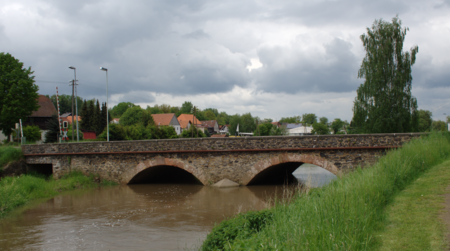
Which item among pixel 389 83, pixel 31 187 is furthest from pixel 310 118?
pixel 31 187

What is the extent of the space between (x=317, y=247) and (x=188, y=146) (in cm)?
1313

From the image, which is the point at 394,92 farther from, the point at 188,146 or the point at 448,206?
the point at 448,206

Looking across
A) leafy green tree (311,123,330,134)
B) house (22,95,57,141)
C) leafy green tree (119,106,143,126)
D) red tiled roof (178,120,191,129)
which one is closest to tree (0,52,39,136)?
house (22,95,57,141)

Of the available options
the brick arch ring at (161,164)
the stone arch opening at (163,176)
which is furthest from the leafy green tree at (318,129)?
the brick arch ring at (161,164)

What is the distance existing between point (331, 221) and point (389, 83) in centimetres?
2345

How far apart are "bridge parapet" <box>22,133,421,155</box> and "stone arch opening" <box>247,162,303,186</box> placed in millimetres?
1759

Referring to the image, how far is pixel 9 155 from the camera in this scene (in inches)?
744

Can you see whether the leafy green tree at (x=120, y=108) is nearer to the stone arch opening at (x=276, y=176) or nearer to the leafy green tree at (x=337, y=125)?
the leafy green tree at (x=337, y=125)

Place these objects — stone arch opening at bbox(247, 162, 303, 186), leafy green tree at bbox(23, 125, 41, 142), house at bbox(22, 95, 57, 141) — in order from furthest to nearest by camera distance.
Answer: house at bbox(22, 95, 57, 141), leafy green tree at bbox(23, 125, 41, 142), stone arch opening at bbox(247, 162, 303, 186)

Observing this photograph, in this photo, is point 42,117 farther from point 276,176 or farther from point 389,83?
point 389,83

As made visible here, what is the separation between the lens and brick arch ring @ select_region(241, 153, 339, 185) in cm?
1453

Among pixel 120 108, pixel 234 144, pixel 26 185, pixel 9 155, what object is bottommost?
pixel 26 185

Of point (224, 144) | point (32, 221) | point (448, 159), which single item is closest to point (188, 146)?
point (224, 144)

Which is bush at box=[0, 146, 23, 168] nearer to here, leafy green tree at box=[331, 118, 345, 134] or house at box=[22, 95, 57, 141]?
house at box=[22, 95, 57, 141]
